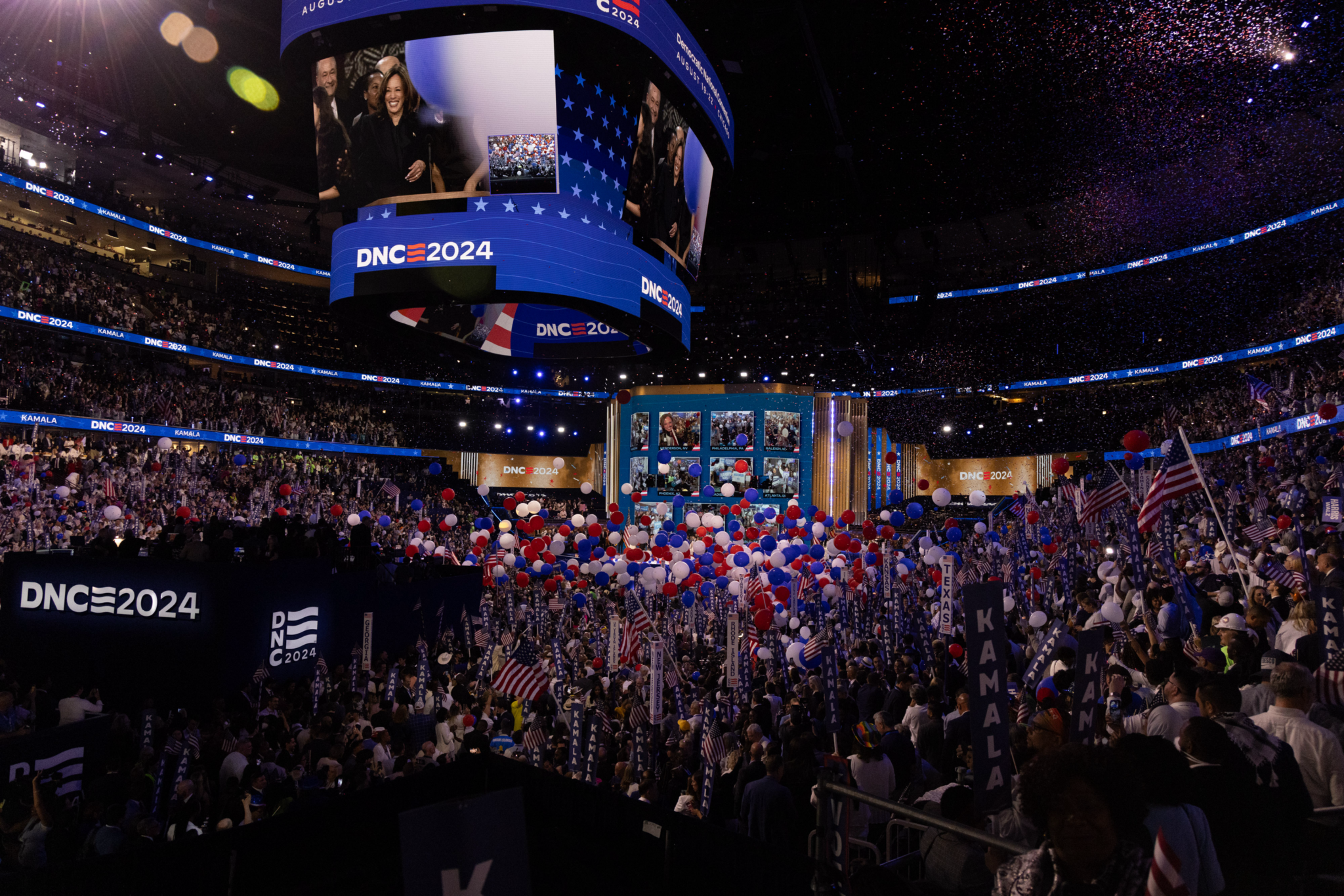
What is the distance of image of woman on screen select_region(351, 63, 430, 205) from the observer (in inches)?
383

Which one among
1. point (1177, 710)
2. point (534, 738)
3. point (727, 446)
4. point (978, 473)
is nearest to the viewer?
point (1177, 710)

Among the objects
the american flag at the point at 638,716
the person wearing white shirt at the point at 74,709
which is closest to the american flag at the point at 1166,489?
the american flag at the point at 638,716

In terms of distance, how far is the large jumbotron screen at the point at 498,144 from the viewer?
9602mm

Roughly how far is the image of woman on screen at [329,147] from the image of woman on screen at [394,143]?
180mm

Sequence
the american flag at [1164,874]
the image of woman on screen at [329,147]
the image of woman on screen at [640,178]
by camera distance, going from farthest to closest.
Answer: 1. the image of woman on screen at [640,178]
2. the image of woman on screen at [329,147]
3. the american flag at [1164,874]

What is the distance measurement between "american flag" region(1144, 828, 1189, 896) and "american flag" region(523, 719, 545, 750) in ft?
22.7

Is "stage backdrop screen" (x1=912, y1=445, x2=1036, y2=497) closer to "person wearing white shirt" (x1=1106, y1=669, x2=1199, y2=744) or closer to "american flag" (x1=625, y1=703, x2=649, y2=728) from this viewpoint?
"american flag" (x1=625, y1=703, x2=649, y2=728)

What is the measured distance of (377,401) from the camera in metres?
36.7

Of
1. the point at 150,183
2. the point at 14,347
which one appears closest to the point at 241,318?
the point at 150,183

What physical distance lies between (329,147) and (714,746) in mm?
8327

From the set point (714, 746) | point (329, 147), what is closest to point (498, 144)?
point (329, 147)

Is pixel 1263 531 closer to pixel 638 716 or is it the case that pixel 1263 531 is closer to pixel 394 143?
pixel 638 716

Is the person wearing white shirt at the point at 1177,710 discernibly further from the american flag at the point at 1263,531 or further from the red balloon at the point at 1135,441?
the american flag at the point at 1263,531

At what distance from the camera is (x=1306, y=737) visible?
404 centimetres
